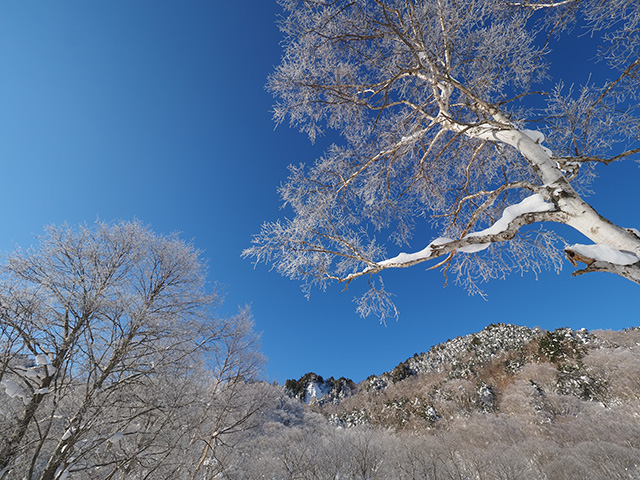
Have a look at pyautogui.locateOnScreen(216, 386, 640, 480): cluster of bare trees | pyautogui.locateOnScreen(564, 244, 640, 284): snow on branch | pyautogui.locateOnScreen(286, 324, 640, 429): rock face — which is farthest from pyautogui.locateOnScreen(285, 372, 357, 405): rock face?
pyautogui.locateOnScreen(564, 244, 640, 284): snow on branch

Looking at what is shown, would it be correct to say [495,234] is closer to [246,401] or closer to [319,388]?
[246,401]

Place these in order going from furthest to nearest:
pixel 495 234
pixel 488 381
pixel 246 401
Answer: pixel 488 381, pixel 246 401, pixel 495 234

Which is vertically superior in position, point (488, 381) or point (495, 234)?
point (488, 381)

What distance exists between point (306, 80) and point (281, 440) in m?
20.4

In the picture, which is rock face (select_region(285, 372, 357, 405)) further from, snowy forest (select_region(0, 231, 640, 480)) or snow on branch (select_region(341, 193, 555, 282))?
snow on branch (select_region(341, 193, 555, 282))

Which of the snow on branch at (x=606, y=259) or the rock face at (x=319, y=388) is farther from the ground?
the rock face at (x=319, y=388)

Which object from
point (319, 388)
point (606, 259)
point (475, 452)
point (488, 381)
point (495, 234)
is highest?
point (319, 388)

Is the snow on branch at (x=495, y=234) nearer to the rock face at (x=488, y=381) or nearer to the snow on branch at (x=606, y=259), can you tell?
the snow on branch at (x=606, y=259)

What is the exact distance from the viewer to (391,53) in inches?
138

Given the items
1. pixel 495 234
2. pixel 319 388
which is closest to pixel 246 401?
pixel 495 234

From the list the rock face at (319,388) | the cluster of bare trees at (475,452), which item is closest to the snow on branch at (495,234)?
the cluster of bare trees at (475,452)

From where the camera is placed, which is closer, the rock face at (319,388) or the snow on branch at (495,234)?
the snow on branch at (495,234)

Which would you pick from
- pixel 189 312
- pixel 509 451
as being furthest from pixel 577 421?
pixel 189 312

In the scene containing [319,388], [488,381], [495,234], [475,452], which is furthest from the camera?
[319,388]
